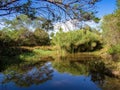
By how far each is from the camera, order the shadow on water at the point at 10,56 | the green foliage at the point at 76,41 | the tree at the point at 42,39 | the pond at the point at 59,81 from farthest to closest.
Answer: the tree at the point at 42,39, the green foliage at the point at 76,41, the shadow on water at the point at 10,56, the pond at the point at 59,81

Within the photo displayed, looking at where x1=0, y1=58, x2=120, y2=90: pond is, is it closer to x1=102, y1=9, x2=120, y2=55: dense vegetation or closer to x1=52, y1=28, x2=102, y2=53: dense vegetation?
x1=102, y1=9, x2=120, y2=55: dense vegetation

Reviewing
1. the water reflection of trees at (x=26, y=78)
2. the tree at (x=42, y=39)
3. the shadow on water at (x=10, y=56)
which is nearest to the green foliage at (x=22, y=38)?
the tree at (x=42, y=39)

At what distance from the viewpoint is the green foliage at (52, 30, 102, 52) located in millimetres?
42062

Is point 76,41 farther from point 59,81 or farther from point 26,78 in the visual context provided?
point 59,81

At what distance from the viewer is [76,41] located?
42.9 meters

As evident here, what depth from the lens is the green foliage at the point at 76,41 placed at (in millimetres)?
42062

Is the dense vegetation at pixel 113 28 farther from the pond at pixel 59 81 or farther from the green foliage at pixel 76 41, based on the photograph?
the green foliage at pixel 76 41

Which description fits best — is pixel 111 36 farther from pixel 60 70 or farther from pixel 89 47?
pixel 89 47

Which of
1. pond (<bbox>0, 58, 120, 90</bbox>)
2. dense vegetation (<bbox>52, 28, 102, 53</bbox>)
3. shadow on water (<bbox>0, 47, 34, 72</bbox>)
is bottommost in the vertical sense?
pond (<bbox>0, 58, 120, 90</bbox>)

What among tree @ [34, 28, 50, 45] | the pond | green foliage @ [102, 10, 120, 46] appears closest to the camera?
the pond

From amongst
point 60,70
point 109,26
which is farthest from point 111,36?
point 60,70

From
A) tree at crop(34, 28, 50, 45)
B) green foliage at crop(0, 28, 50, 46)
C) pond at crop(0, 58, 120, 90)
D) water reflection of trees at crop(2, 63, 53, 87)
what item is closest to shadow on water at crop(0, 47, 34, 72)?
green foliage at crop(0, 28, 50, 46)

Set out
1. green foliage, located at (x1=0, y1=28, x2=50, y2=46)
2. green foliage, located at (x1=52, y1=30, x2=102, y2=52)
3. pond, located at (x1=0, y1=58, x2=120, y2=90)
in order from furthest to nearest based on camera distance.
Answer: green foliage, located at (x1=52, y1=30, x2=102, y2=52) → green foliage, located at (x1=0, y1=28, x2=50, y2=46) → pond, located at (x1=0, y1=58, x2=120, y2=90)

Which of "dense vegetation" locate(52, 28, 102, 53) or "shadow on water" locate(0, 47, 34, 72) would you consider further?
"dense vegetation" locate(52, 28, 102, 53)
